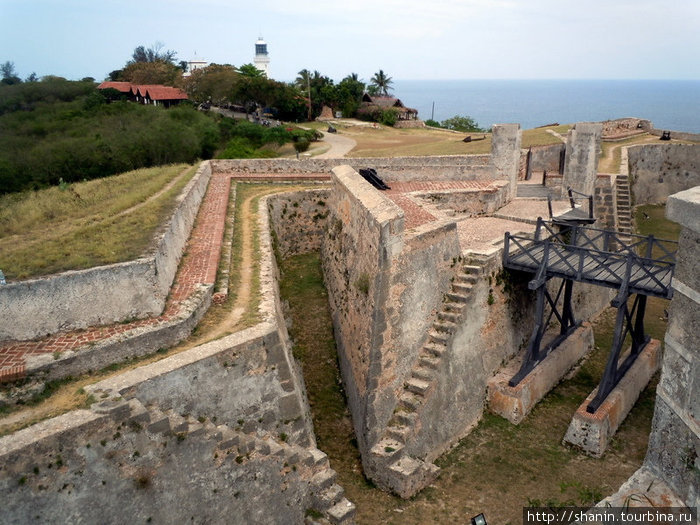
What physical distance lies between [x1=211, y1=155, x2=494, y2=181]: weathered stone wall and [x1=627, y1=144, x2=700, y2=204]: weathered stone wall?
472 inches

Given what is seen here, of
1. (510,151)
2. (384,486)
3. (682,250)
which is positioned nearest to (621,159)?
(510,151)

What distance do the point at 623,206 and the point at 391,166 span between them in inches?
466

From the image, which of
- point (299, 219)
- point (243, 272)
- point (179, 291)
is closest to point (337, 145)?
point (299, 219)

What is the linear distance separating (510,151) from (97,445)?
62.3 ft

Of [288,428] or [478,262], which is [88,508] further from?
[478,262]

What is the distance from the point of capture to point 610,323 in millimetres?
19562

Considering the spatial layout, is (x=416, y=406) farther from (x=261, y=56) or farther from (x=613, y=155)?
(x=261, y=56)

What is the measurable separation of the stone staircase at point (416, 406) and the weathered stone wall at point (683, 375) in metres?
5.78

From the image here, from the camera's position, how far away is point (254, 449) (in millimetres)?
8891

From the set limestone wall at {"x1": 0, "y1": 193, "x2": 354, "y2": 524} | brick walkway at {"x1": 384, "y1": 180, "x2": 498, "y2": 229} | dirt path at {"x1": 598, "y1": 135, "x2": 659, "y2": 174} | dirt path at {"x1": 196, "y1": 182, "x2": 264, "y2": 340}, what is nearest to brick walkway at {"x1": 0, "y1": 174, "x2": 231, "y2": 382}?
dirt path at {"x1": 196, "y1": 182, "x2": 264, "y2": 340}

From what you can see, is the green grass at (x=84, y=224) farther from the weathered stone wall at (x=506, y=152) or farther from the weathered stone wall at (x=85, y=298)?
→ the weathered stone wall at (x=506, y=152)

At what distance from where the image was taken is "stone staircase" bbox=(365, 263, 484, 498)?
11.0 meters

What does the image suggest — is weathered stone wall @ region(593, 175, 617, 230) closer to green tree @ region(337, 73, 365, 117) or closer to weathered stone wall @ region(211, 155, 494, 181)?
weathered stone wall @ region(211, 155, 494, 181)

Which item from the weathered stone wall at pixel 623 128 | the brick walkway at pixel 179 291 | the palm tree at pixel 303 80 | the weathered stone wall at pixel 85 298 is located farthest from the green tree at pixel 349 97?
the weathered stone wall at pixel 85 298
